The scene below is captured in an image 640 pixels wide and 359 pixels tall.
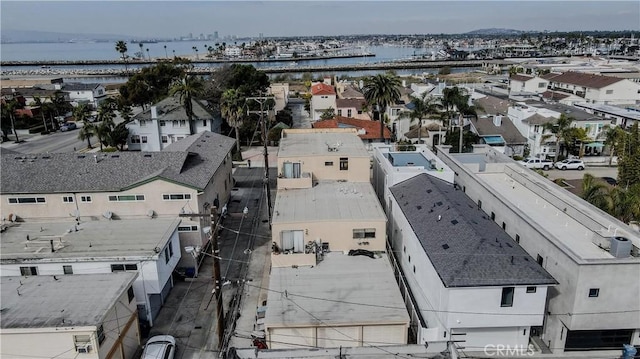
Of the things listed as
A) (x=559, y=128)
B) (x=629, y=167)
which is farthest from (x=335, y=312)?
(x=559, y=128)

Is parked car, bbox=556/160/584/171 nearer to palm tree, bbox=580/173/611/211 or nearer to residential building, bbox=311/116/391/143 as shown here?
palm tree, bbox=580/173/611/211

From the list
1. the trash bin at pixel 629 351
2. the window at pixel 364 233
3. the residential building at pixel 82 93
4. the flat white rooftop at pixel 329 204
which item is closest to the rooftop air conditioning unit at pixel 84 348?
the flat white rooftop at pixel 329 204

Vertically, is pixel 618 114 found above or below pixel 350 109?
above

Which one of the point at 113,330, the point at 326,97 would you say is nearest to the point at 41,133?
the point at 326,97

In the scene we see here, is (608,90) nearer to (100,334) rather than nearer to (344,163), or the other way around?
(344,163)

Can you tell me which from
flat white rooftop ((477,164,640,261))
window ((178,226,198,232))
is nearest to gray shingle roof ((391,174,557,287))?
flat white rooftop ((477,164,640,261))

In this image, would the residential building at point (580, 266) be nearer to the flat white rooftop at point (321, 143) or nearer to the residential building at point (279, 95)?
the flat white rooftop at point (321, 143)
